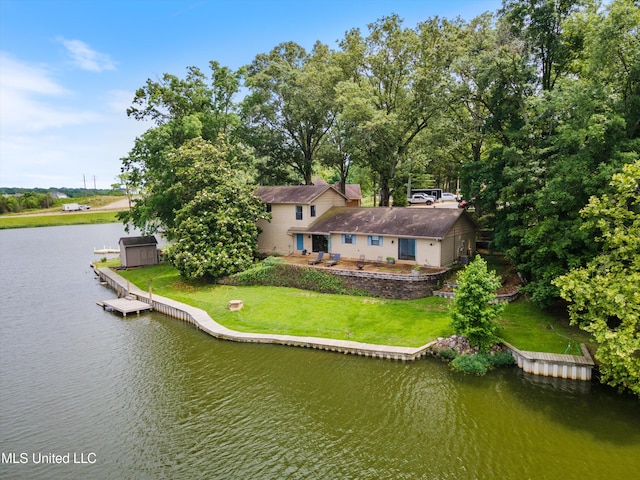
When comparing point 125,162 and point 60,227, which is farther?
point 60,227

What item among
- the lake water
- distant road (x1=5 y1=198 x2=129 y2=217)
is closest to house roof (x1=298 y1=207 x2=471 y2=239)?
the lake water

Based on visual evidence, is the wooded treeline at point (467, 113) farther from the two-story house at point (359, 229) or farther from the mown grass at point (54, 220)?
the mown grass at point (54, 220)

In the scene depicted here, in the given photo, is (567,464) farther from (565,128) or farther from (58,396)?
(58,396)

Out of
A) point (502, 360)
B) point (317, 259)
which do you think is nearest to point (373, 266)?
point (317, 259)

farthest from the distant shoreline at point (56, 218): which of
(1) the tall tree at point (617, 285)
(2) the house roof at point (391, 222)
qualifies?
(1) the tall tree at point (617, 285)

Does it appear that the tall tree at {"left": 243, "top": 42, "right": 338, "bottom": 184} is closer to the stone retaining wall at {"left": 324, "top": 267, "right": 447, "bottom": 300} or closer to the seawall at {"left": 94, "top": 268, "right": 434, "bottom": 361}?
the stone retaining wall at {"left": 324, "top": 267, "right": 447, "bottom": 300}

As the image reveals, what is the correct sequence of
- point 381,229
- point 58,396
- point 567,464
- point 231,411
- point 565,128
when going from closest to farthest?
point 567,464 < point 231,411 < point 58,396 < point 565,128 < point 381,229

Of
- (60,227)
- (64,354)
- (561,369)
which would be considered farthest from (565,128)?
(60,227)
